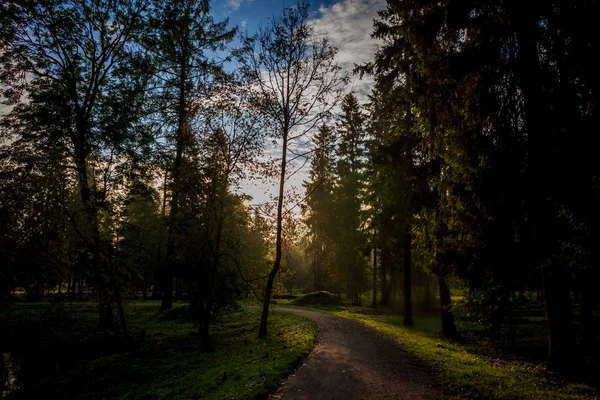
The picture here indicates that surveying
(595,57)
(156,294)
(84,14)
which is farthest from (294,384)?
(156,294)

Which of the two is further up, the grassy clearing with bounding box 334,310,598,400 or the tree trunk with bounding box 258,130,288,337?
the tree trunk with bounding box 258,130,288,337

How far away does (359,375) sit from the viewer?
8.18 m

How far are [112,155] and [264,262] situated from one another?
33.1 feet

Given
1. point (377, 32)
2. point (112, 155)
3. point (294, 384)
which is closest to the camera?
point (294, 384)

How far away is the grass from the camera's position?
7727 mm

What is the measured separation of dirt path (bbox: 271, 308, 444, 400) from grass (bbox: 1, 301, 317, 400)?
564 millimetres

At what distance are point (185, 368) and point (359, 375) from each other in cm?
599

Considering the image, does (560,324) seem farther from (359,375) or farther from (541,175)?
(359,375)

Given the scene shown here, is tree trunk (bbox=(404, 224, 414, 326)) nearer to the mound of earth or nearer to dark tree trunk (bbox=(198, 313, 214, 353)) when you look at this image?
dark tree trunk (bbox=(198, 313, 214, 353))

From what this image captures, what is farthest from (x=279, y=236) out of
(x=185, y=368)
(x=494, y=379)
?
(x=494, y=379)

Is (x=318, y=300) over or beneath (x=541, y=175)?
beneath

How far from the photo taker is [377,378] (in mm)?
7977

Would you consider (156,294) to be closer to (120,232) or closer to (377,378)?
(120,232)

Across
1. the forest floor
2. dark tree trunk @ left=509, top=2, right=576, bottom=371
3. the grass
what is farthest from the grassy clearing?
the grass
